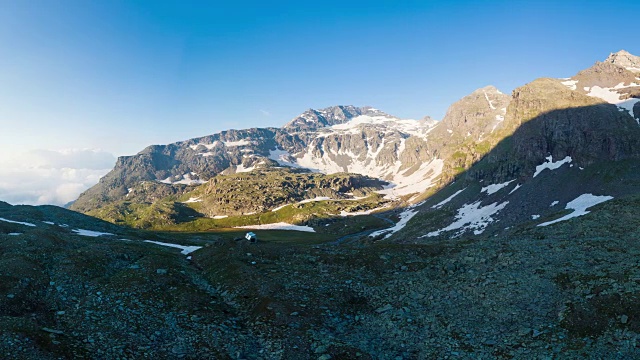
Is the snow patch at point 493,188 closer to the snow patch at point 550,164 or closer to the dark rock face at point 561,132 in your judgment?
the dark rock face at point 561,132

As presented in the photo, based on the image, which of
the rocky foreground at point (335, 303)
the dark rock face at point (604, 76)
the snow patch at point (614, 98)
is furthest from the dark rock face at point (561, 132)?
the rocky foreground at point (335, 303)

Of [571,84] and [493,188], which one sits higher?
[571,84]

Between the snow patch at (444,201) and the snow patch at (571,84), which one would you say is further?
the snow patch at (571,84)

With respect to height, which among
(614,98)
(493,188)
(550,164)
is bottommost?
(493,188)

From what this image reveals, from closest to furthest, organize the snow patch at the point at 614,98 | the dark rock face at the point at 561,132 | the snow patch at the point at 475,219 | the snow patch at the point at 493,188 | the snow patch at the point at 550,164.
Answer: the snow patch at the point at 475,219
the dark rock face at the point at 561,132
the snow patch at the point at 550,164
the snow patch at the point at 614,98
the snow patch at the point at 493,188

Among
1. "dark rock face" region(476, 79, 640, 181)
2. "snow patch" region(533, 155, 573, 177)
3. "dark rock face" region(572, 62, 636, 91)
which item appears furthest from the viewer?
"dark rock face" region(572, 62, 636, 91)

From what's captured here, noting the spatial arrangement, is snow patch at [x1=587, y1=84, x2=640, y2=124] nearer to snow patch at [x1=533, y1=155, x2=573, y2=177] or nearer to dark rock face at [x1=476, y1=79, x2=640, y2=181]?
dark rock face at [x1=476, y1=79, x2=640, y2=181]

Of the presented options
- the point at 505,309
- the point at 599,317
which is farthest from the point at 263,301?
the point at 599,317

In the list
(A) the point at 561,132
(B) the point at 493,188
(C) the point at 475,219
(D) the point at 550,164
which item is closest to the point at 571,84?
(A) the point at 561,132

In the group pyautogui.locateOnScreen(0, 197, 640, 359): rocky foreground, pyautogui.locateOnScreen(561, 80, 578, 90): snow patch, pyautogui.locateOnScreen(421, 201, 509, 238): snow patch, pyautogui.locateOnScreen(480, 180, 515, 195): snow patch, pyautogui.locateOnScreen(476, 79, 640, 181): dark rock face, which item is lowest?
pyautogui.locateOnScreen(421, 201, 509, 238): snow patch

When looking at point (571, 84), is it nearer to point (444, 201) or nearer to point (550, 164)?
point (550, 164)

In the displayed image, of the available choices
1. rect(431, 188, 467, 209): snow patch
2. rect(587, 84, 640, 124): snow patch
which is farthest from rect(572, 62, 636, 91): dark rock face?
rect(431, 188, 467, 209): snow patch

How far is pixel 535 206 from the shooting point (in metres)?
101

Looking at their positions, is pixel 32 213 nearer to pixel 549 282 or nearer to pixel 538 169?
pixel 549 282
